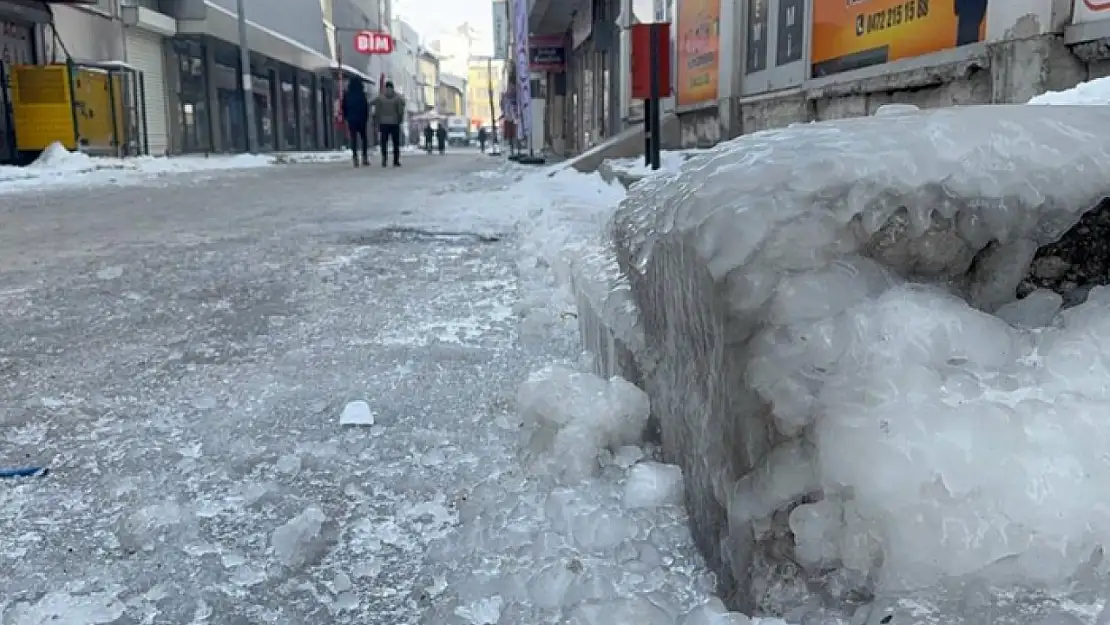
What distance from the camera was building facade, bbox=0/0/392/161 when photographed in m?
16.9

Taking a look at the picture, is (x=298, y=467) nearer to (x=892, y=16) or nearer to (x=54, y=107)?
(x=892, y=16)

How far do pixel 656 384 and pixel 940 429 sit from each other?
711 mm

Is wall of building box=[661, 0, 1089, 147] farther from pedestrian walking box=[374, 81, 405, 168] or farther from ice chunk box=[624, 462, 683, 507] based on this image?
pedestrian walking box=[374, 81, 405, 168]

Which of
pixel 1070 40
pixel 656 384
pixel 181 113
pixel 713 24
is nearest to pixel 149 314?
pixel 656 384

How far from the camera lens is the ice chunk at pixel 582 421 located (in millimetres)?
1621

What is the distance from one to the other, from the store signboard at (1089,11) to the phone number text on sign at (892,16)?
42.0 inches

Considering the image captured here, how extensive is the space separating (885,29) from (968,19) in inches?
34.4

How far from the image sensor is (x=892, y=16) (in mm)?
4527

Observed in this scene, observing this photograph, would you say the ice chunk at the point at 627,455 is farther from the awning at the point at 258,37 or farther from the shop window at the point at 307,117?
→ the shop window at the point at 307,117

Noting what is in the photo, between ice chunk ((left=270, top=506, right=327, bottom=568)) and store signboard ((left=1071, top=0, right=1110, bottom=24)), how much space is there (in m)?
2.95

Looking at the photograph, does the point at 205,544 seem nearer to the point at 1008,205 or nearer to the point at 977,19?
the point at 1008,205

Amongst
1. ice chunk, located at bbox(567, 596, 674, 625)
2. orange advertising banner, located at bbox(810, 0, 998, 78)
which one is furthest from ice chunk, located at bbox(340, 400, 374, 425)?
orange advertising banner, located at bbox(810, 0, 998, 78)

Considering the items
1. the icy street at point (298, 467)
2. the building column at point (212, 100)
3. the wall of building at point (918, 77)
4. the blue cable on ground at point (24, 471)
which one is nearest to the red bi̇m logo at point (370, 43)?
the building column at point (212, 100)

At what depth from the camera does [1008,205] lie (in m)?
1.06
